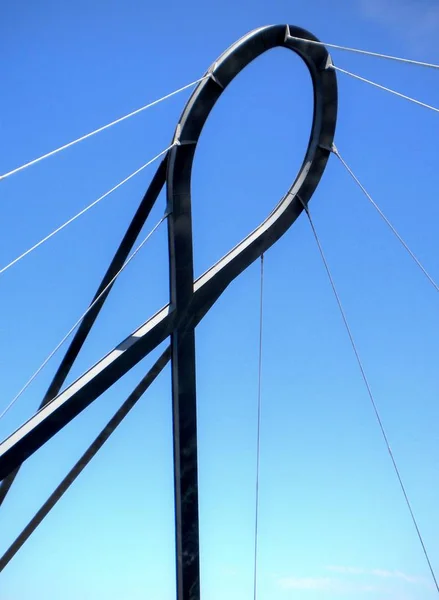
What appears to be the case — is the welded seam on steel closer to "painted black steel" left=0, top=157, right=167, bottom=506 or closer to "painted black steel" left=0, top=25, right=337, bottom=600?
"painted black steel" left=0, top=25, right=337, bottom=600

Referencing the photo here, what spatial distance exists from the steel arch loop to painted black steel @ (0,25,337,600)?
0.02 m

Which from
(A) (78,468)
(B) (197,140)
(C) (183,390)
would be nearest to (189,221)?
(B) (197,140)

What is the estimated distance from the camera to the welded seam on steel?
51.8 ft

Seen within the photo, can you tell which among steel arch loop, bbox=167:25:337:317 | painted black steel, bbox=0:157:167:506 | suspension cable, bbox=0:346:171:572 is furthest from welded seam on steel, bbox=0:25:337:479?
suspension cable, bbox=0:346:171:572

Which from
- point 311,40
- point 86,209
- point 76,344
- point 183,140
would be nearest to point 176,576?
point 76,344

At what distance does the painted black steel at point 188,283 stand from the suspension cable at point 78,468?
146 centimetres

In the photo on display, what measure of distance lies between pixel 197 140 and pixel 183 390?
4.82 meters

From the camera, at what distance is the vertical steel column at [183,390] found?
54.2 ft

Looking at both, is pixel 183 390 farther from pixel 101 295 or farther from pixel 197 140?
pixel 197 140

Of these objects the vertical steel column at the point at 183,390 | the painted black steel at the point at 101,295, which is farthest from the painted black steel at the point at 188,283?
the painted black steel at the point at 101,295

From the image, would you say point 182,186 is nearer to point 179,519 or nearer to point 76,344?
point 76,344

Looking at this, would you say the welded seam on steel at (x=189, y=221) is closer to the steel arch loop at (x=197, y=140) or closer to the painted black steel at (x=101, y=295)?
the steel arch loop at (x=197, y=140)

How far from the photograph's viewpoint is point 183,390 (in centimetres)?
1738

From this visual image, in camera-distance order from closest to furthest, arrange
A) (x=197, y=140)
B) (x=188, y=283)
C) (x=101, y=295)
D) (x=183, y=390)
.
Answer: (x=183, y=390), (x=197, y=140), (x=188, y=283), (x=101, y=295)
